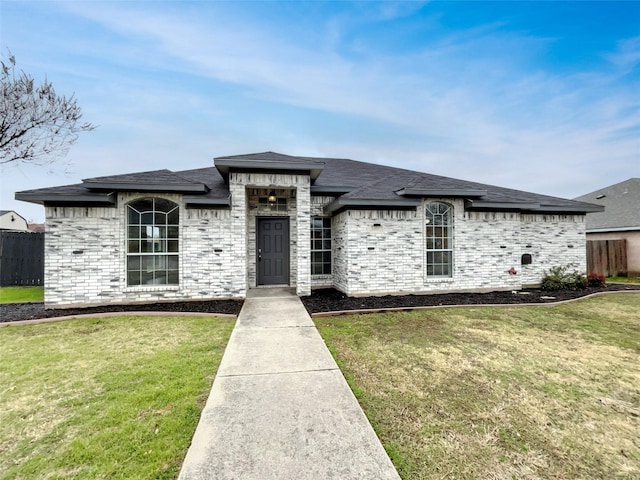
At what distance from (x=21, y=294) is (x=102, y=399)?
32.0 ft

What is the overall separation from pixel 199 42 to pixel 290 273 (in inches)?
348

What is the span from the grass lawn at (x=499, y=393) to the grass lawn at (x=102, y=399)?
1.83 m

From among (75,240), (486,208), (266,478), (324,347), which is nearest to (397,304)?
(324,347)

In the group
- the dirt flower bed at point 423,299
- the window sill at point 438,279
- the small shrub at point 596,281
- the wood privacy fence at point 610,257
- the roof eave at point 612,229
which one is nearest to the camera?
the dirt flower bed at point 423,299

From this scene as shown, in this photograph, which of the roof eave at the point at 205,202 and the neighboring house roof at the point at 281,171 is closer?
the neighboring house roof at the point at 281,171

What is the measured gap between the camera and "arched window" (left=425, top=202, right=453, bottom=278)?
8.43 meters

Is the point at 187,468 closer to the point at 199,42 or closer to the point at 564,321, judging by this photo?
the point at 564,321

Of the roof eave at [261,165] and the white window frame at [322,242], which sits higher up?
the roof eave at [261,165]

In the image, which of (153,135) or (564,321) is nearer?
(564,321)

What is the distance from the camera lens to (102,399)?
2.86 metres

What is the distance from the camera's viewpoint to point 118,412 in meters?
2.60

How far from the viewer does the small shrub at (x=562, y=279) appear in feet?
30.3

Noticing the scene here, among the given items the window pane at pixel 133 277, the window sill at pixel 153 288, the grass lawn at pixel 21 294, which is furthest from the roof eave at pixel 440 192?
the grass lawn at pixel 21 294

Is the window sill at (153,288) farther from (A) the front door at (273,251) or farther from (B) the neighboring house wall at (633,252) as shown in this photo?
(B) the neighboring house wall at (633,252)
